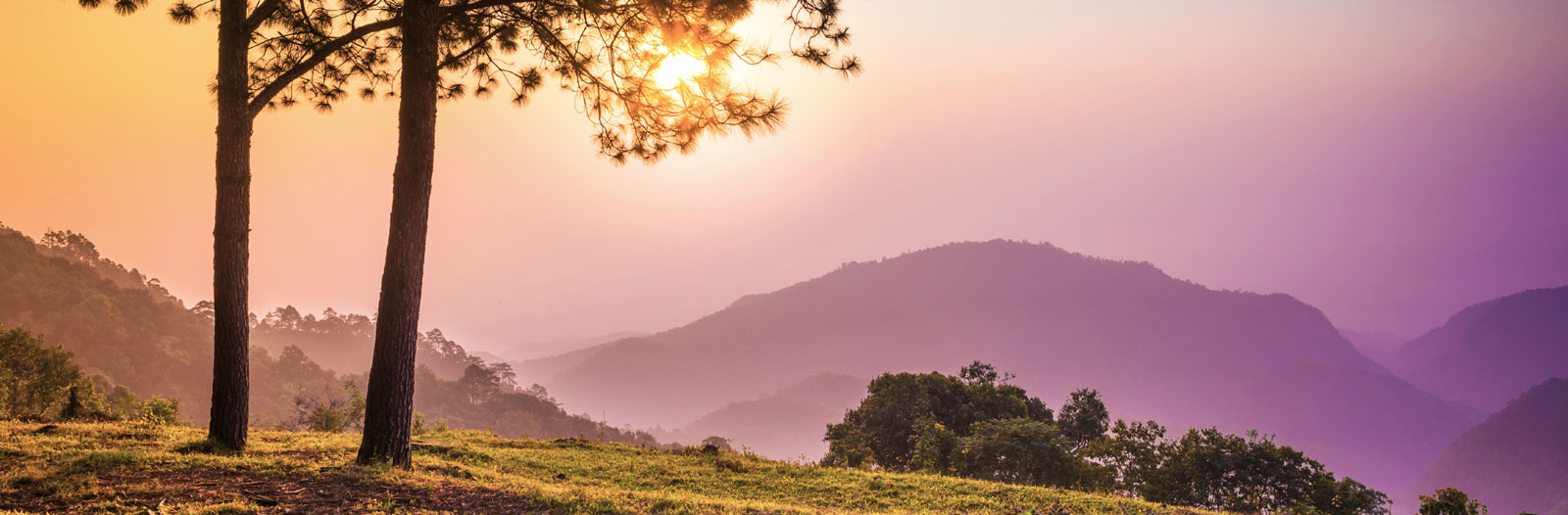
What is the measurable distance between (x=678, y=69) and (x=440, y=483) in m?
6.40

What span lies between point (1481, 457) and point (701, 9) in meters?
243

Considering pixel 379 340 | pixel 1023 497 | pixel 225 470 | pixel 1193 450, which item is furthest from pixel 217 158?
pixel 1193 450

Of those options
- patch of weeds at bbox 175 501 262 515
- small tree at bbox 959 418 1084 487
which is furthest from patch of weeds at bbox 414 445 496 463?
small tree at bbox 959 418 1084 487

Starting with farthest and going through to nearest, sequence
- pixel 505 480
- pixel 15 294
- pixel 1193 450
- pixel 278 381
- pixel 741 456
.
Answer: pixel 278 381, pixel 15 294, pixel 1193 450, pixel 741 456, pixel 505 480

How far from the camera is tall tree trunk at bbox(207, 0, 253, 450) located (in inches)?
337

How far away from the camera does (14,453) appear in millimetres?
6984

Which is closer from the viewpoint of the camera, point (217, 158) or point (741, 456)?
point (217, 158)

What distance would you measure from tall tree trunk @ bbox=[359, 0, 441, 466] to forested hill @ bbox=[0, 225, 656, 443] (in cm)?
3881

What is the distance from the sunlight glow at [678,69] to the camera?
9783 millimetres

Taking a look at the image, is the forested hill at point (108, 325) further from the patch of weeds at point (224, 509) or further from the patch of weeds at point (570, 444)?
the patch of weeds at point (224, 509)

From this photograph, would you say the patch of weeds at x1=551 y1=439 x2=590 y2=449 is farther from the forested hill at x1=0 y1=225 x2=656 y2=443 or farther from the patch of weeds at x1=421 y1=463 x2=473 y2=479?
the forested hill at x1=0 y1=225 x2=656 y2=443

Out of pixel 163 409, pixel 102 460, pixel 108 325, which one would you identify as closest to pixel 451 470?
pixel 102 460

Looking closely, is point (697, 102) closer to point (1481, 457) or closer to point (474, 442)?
point (474, 442)

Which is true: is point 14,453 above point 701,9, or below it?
below
